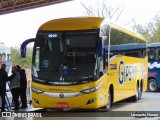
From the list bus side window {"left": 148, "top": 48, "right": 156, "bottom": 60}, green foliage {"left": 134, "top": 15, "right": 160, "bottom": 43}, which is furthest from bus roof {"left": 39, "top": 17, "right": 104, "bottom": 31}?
green foliage {"left": 134, "top": 15, "right": 160, "bottom": 43}

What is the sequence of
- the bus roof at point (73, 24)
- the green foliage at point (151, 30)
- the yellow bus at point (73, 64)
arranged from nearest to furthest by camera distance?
the yellow bus at point (73, 64), the bus roof at point (73, 24), the green foliage at point (151, 30)

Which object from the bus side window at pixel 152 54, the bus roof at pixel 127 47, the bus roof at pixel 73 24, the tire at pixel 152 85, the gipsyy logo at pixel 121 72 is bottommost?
the tire at pixel 152 85

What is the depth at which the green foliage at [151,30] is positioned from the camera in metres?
62.0

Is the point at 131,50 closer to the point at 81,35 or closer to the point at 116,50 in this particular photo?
the point at 116,50

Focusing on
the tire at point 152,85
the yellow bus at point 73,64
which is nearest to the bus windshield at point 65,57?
the yellow bus at point 73,64

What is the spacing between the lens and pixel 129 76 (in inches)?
734

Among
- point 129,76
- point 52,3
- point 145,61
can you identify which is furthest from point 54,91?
point 52,3

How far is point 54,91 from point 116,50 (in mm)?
3988

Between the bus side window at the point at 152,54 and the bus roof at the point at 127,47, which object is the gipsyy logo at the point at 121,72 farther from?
the bus side window at the point at 152,54

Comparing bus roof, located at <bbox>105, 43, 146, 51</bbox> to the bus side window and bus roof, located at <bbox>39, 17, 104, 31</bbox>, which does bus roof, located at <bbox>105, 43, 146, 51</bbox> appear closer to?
bus roof, located at <bbox>39, 17, 104, 31</bbox>

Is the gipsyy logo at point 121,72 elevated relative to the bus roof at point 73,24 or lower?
lower

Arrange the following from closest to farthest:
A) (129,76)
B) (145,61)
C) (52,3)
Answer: (129,76) < (145,61) < (52,3)

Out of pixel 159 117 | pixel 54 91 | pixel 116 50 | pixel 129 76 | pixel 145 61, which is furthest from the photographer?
pixel 145 61

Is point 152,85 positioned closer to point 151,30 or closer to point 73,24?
point 73,24
